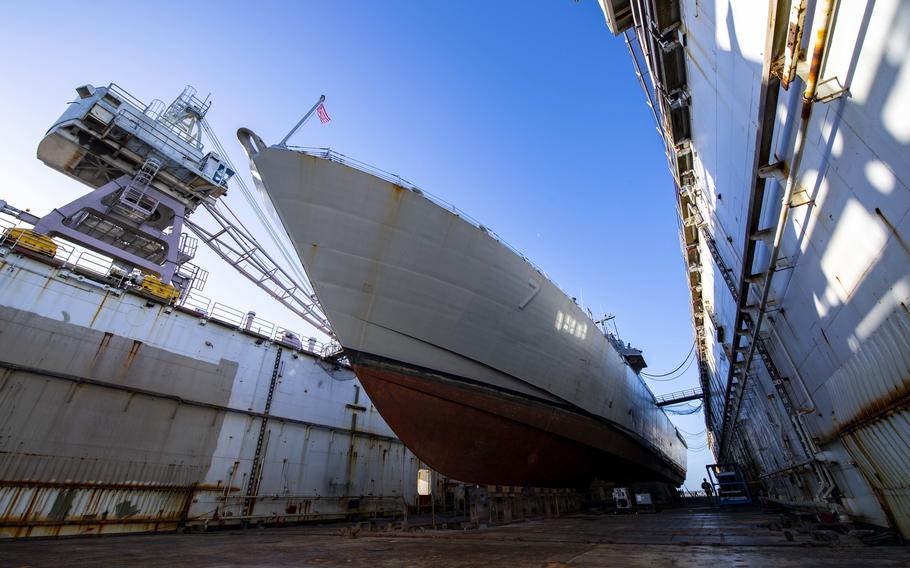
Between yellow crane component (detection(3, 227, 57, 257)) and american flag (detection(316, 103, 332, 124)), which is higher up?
american flag (detection(316, 103, 332, 124))

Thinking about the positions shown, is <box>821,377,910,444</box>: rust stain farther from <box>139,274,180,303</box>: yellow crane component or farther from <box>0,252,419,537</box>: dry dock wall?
<box>139,274,180,303</box>: yellow crane component

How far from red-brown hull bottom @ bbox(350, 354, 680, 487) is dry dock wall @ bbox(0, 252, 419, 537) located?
681cm

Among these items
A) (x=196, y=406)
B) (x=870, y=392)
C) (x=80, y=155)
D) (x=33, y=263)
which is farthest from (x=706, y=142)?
(x=80, y=155)

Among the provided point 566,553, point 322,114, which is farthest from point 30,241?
point 566,553

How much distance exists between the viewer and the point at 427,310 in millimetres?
8344

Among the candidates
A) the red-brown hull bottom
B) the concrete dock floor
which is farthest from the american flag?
the concrete dock floor

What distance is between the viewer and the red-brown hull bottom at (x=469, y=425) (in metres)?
8.20

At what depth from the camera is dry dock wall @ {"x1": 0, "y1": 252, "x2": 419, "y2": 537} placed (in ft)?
28.5

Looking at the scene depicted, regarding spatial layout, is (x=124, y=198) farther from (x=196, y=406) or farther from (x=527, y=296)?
(x=527, y=296)

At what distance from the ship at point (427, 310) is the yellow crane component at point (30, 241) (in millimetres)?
6846

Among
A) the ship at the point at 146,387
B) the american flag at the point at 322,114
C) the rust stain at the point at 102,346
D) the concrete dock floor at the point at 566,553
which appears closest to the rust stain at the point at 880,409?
the concrete dock floor at the point at 566,553

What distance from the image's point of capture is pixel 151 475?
32.8 ft

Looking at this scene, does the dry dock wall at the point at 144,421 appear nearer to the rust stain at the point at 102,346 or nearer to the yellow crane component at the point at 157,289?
the rust stain at the point at 102,346

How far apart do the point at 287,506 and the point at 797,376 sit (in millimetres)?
14353
